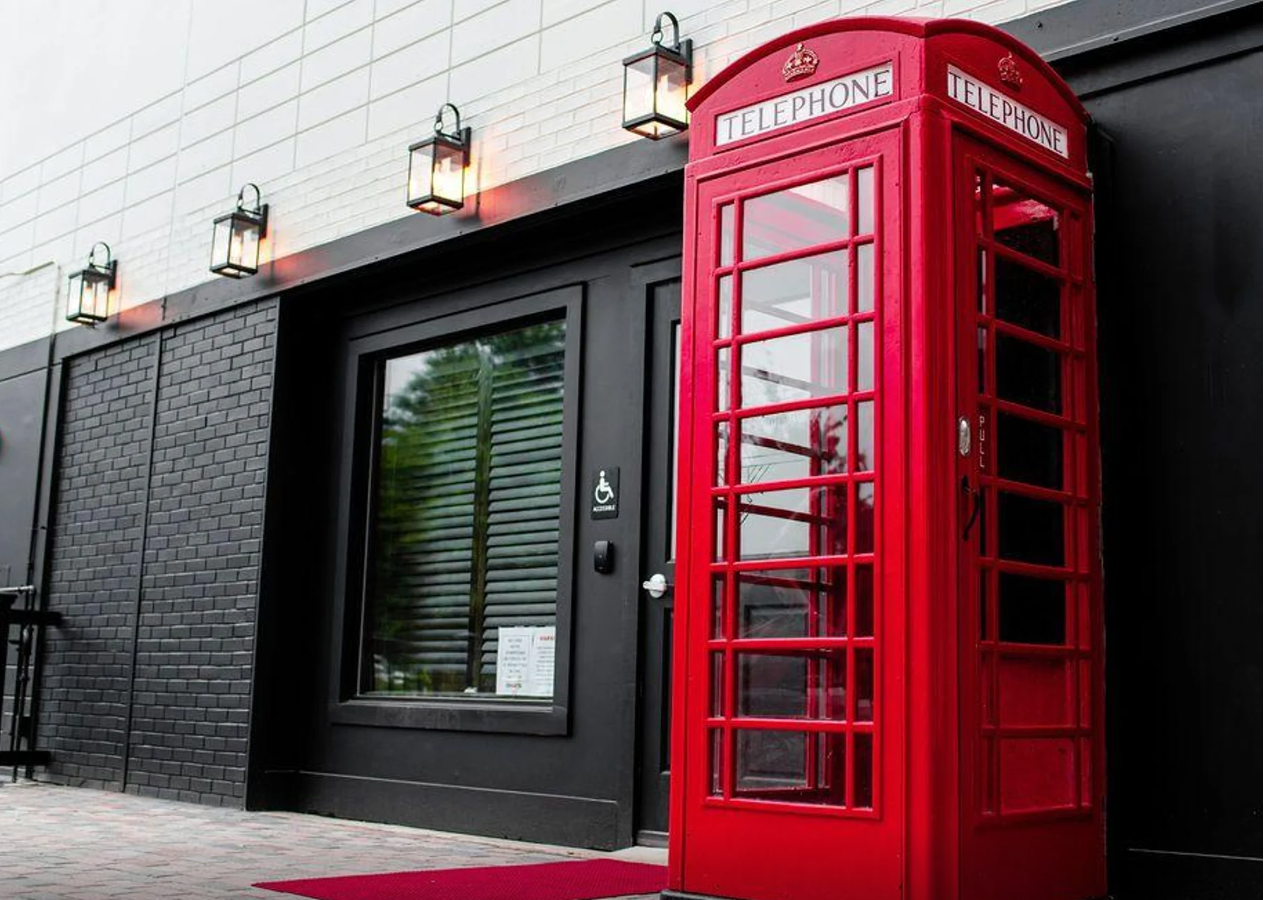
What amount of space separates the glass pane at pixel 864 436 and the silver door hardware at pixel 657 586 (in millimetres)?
1767

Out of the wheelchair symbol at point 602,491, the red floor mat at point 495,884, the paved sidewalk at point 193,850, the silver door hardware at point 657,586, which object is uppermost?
the wheelchair symbol at point 602,491

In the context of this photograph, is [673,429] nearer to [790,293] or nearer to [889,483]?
[790,293]

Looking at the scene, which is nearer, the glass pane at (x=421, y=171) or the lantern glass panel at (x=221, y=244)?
the glass pane at (x=421, y=171)

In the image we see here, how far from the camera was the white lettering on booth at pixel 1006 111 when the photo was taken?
156 inches

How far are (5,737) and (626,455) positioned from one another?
4681mm

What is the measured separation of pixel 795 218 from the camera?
163 inches

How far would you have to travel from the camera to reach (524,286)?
20.9ft

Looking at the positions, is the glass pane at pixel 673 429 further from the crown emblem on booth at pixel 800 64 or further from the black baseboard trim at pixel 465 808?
the crown emblem on booth at pixel 800 64

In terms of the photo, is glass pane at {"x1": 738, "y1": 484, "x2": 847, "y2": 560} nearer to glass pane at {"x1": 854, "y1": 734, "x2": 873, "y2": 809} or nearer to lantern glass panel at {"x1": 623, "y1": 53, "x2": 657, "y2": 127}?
glass pane at {"x1": 854, "y1": 734, "x2": 873, "y2": 809}

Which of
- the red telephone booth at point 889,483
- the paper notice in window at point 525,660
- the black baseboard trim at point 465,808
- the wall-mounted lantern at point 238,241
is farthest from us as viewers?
the wall-mounted lantern at point 238,241

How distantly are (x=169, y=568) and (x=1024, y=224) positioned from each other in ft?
16.3

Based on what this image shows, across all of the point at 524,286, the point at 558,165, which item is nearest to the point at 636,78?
the point at 558,165

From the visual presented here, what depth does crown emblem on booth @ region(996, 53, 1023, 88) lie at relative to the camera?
4094mm

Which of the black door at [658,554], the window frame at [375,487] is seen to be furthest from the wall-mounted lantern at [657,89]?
the window frame at [375,487]
